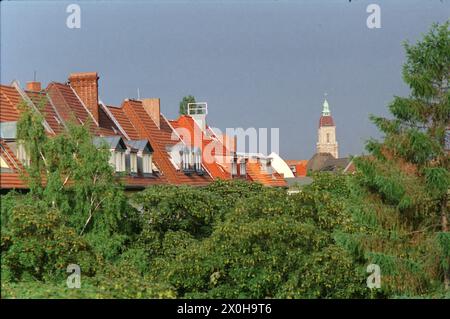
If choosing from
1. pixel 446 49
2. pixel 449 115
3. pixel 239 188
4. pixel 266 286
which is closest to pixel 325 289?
pixel 266 286

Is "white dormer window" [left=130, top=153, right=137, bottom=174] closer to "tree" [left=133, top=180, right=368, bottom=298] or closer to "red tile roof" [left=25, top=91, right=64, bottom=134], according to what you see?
"red tile roof" [left=25, top=91, right=64, bottom=134]

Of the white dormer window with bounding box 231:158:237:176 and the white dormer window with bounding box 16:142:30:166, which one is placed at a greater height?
the white dormer window with bounding box 231:158:237:176

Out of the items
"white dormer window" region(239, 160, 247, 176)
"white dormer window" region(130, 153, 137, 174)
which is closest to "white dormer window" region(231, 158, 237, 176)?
"white dormer window" region(239, 160, 247, 176)

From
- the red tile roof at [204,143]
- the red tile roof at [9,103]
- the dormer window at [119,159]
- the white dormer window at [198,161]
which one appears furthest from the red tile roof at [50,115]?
the red tile roof at [204,143]

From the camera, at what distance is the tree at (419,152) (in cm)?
2323

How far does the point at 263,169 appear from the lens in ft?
198

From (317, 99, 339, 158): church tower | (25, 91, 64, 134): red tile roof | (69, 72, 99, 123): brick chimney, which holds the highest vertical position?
(317, 99, 339, 158): church tower

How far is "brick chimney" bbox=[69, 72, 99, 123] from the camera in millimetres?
39750

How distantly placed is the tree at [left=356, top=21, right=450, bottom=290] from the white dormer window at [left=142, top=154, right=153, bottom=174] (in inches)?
644

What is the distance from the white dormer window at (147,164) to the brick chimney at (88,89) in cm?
290

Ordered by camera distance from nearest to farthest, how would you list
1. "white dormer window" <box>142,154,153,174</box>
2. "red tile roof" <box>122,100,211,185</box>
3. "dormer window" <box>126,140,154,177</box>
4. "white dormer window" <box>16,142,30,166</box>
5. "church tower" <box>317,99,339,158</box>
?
"white dormer window" <box>16,142,30,166</box>
"dormer window" <box>126,140,154,177</box>
"white dormer window" <box>142,154,153,174</box>
"red tile roof" <box>122,100,211,185</box>
"church tower" <box>317,99,339,158</box>

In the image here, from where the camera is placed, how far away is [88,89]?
39.9 metres

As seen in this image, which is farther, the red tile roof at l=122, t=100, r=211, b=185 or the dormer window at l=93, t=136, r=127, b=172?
the red tile roof at l=122, t=100, r=211, b=185
